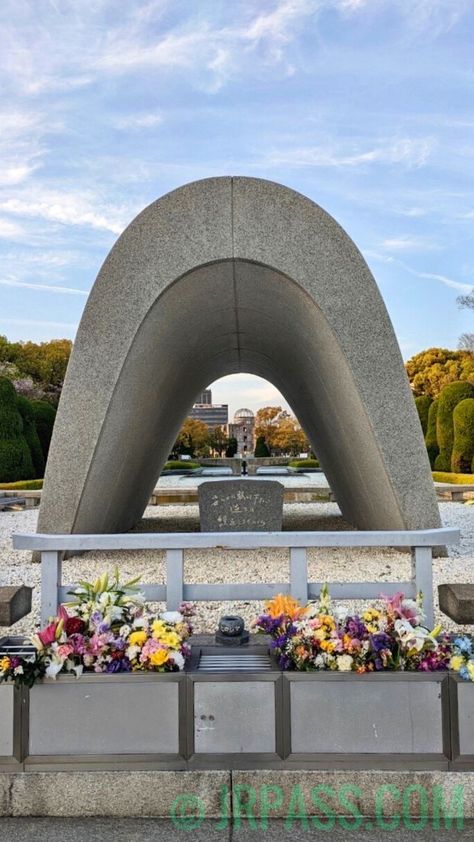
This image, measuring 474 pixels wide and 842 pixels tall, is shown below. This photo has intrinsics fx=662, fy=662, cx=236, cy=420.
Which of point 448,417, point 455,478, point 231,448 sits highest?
point 448,417

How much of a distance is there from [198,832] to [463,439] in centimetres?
2545

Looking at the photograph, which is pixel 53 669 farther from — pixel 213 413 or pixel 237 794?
pixel 213 413

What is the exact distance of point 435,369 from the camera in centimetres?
4200

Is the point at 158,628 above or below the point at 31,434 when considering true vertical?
below

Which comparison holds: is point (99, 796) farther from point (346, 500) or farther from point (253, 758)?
point (346, 500)

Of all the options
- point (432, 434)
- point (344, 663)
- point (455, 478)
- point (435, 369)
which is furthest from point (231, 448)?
point (344, 663)

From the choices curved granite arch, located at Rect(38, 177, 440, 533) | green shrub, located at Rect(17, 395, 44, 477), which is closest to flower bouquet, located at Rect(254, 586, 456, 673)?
curved granite arch, located at Rect(38, 177, 440, 533)

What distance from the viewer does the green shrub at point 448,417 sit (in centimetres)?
2823

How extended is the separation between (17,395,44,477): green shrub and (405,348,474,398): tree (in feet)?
77.1

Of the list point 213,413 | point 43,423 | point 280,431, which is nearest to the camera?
point 43,423

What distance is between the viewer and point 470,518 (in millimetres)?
12633

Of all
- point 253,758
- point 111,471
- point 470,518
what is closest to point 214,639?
point 253,758

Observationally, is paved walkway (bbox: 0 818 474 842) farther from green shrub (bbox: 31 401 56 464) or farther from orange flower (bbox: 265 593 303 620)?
green shrub (bbox: 31 401 56 464)

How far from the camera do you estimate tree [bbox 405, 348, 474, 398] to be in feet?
133
